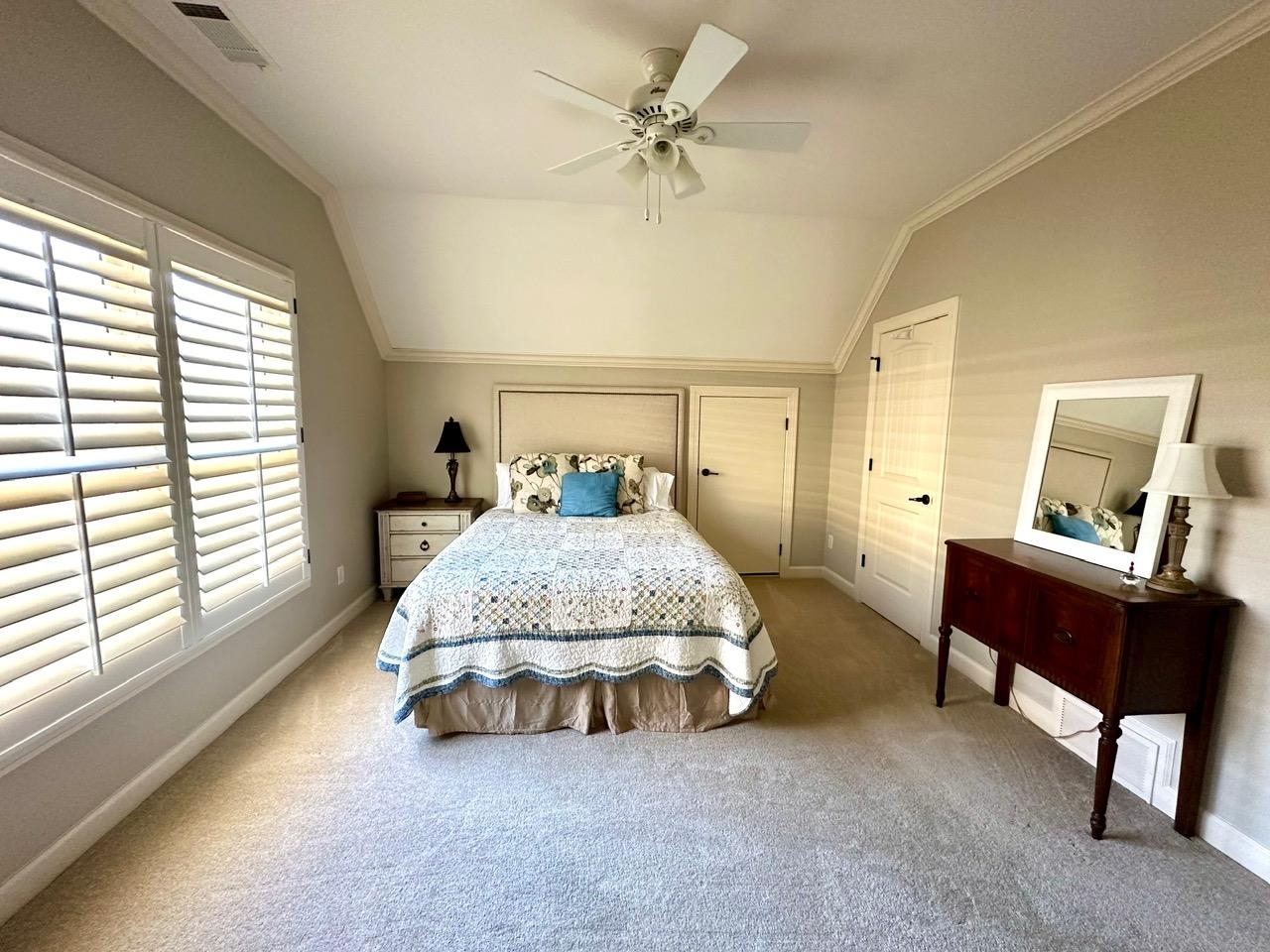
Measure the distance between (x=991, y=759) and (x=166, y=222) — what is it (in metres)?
3.75

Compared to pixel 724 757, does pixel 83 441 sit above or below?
above

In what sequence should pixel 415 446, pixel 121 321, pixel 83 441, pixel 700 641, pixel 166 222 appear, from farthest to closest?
pixel 415 446 → pixel 700 641 → pixel 166 222 → pixel 121 321 → pixel 83 441

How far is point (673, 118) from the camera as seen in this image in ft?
5.73

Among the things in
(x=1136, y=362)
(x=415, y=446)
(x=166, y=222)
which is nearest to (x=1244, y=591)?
(x=1136, y=362)

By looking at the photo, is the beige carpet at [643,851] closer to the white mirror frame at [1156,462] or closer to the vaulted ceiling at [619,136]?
the white mirror frame at [1156,462]

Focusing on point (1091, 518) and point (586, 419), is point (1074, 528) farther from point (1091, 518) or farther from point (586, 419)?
point (586, 419)

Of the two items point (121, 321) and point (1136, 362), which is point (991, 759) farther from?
point (121, 321)

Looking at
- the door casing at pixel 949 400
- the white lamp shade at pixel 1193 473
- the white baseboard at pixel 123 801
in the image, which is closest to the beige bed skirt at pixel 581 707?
the white baseboard at pixel 123 801

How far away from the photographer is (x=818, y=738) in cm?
211

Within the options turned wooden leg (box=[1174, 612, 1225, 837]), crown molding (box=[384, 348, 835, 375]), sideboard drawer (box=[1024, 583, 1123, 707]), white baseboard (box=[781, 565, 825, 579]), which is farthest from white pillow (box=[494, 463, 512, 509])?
turned wooden leg (box=[1174, 612, 1225, 837])

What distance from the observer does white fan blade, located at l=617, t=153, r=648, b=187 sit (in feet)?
6.65

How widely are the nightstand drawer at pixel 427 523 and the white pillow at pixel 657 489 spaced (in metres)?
1.38

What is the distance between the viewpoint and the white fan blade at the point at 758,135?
1706 mm

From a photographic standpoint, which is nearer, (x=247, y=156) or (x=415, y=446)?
(x=247, y=156)
